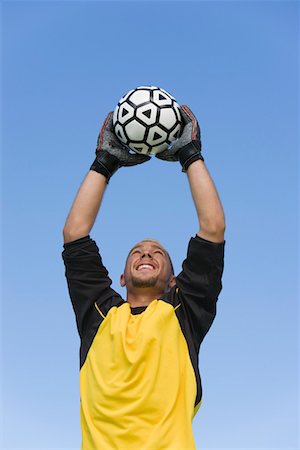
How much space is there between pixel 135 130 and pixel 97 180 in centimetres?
60

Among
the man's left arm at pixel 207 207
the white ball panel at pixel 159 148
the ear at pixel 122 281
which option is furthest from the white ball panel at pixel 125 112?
the ear at pixel 122 281

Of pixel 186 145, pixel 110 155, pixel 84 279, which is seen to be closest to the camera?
pixel 84 279

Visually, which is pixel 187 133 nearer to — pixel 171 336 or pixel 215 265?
Answer: pixel 215 265

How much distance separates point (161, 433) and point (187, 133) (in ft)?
8.98

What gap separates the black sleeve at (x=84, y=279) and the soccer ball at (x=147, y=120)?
104cm

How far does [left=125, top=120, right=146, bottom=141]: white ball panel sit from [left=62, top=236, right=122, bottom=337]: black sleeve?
1.04 metres

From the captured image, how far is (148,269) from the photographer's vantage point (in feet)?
18.5

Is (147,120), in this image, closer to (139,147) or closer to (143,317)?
(139,147)

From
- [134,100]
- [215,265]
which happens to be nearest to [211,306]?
[215,265]

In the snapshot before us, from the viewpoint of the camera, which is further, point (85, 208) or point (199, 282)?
point (85, 208)

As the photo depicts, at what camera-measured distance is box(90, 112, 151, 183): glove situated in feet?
19.5

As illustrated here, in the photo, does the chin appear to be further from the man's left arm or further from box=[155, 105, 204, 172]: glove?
box=[155, 105, 204, 172]: glove

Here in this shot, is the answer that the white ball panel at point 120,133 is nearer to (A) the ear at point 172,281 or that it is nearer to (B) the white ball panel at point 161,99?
(B) the white ball panel at point 161,99

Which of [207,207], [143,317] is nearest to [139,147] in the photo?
[207,207]
